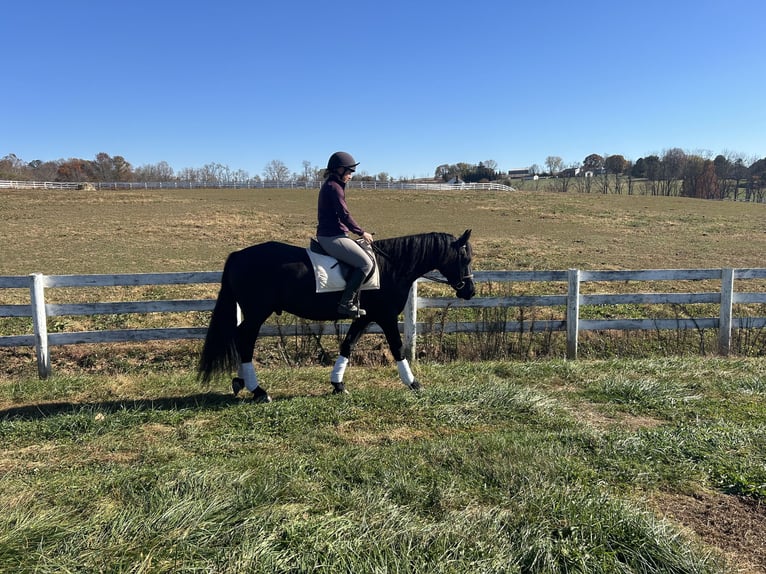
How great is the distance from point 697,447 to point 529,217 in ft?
122

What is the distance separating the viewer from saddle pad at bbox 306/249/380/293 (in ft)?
18.9

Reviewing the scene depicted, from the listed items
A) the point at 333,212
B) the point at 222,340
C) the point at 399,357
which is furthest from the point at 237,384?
the point at 333,212

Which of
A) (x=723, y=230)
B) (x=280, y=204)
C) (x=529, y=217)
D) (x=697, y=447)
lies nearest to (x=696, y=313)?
(x=697, y=447)

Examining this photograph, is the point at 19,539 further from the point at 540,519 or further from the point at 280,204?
the point at 280,204

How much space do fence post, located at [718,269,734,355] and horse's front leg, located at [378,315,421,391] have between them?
5976mm

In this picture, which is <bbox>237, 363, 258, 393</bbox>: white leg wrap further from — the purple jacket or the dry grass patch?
the dry grass patch

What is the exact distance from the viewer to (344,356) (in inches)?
242

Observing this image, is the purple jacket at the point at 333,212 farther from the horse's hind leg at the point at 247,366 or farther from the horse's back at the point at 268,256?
the horse's hind leg at the point at 247,366

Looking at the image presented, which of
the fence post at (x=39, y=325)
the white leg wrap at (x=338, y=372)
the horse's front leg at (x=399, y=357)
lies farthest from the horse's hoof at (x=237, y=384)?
the fence post at (x=39, y=325)

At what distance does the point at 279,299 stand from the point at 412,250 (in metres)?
1.76

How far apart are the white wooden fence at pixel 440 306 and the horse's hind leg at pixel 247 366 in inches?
61.2

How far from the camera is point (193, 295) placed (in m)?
11.8

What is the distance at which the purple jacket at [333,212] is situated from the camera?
223 inches

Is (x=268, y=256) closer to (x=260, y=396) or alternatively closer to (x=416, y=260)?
(x=260, y=396)
